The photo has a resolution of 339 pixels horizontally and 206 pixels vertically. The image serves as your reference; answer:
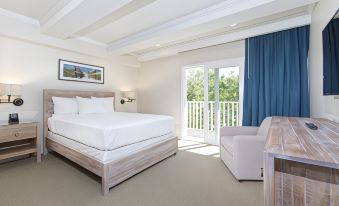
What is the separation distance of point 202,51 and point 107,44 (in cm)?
251

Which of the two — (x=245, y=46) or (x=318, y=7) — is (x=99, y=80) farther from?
(x=318, y=7)

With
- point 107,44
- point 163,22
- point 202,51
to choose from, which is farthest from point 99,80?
point 202,51

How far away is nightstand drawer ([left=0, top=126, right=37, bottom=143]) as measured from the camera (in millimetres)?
2555

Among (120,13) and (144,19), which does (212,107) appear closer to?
(144,19)

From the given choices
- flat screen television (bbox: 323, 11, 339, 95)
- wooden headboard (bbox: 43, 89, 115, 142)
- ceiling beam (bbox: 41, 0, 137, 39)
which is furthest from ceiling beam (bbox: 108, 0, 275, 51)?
wooden headboard (bbox: 43, 89, 115, 142)

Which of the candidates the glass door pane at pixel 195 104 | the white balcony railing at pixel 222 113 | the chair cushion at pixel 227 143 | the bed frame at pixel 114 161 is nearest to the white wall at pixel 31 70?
the bed frame at pixel 114 161

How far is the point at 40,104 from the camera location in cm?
339

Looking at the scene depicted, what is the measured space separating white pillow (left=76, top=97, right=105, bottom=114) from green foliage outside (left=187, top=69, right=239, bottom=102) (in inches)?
93.2

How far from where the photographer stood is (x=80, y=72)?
159 inches

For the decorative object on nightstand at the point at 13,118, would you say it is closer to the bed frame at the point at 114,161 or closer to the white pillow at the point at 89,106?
the bed frame at the point at 114,161

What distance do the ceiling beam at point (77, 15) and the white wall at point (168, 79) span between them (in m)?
2.42

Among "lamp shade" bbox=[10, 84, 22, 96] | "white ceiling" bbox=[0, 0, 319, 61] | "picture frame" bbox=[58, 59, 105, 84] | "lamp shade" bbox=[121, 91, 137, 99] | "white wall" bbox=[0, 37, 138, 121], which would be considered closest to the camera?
"white ceiling" bbox=[0, 0, 319, 61]

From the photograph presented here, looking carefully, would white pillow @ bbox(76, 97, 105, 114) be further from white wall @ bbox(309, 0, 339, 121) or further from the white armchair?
white wall @ bbox(309, 0, 339, 121)

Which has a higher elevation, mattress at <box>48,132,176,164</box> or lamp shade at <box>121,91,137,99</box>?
lamp shade at <box>121,91,137,99</box>
